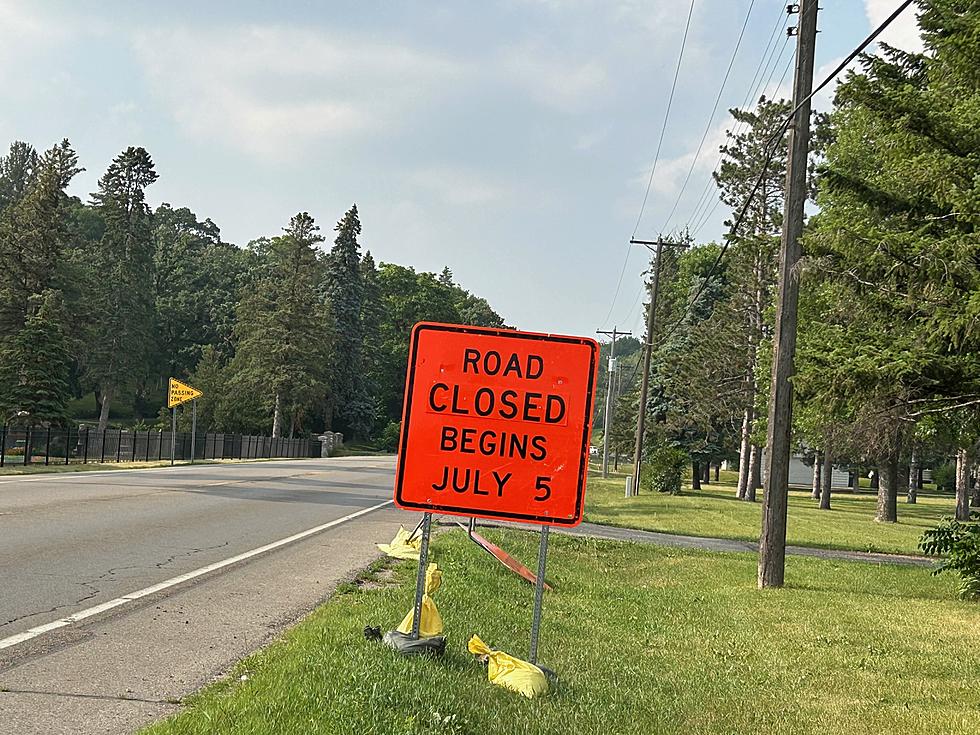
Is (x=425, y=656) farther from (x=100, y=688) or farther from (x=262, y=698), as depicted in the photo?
(x=100, y=688)

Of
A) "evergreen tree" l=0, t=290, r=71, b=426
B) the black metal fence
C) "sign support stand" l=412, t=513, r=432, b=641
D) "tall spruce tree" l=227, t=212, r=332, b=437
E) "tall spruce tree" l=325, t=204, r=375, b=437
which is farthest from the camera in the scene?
"tall spruce tree" l=325, t=204, r=375, b=437

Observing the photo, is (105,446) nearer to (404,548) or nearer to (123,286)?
(404,548)

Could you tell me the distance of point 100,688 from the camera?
6090 millimetres

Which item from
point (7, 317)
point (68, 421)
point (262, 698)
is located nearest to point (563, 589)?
point (262, 698)

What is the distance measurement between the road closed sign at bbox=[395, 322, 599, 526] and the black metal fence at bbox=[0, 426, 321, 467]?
29.4m

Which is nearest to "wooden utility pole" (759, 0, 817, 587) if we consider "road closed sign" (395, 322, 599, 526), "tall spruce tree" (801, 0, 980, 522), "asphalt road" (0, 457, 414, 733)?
"tall spruce tree" (801, 0, 980, 522)

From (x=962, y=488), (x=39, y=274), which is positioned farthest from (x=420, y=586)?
(x=39, y=274)

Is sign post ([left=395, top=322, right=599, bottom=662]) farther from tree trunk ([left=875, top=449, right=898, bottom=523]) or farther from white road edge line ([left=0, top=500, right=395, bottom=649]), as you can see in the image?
tree trunk ([left=875, top=449, right=898, bottom=523])

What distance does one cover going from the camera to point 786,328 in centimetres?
1451

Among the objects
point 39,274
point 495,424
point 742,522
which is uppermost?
point 39,274

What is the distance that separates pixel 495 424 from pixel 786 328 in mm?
8766

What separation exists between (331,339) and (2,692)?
280ft

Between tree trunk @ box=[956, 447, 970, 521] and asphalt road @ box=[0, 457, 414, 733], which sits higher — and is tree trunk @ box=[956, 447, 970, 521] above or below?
above

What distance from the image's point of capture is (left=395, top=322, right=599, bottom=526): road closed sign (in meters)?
6.85
